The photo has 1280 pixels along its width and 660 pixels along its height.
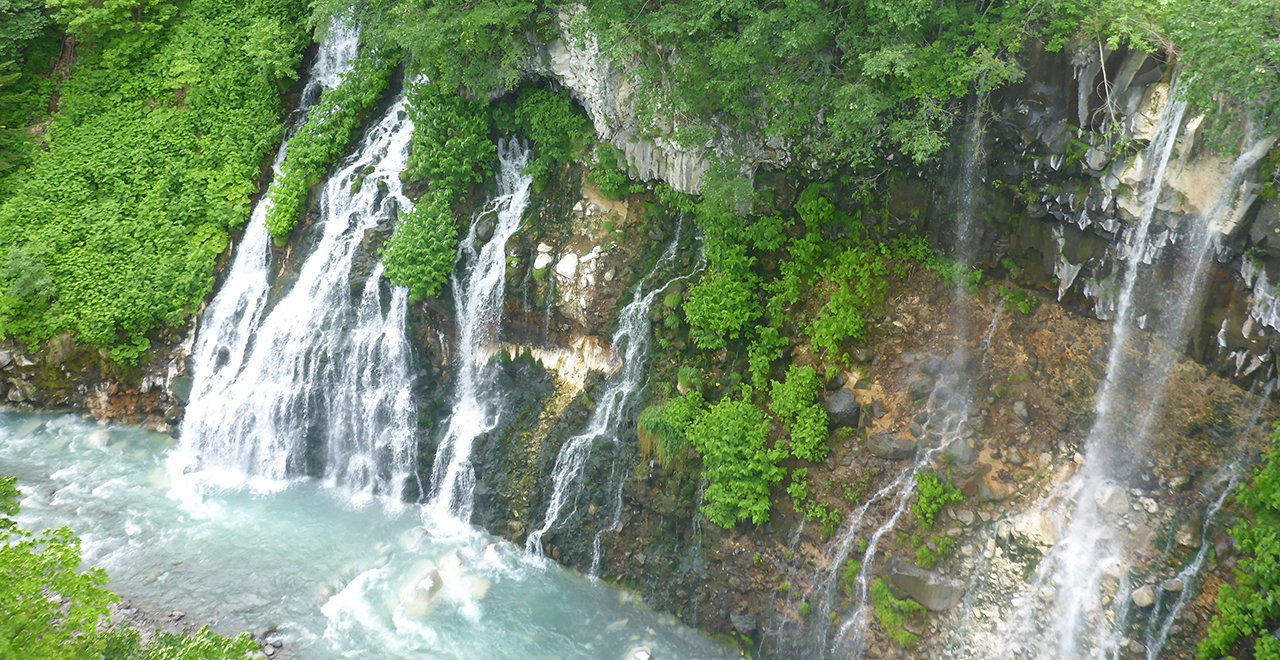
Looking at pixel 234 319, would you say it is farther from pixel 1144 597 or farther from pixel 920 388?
pixel 1144 597

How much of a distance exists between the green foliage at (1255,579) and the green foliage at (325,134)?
44.7ft

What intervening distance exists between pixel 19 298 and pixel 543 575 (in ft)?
34.7

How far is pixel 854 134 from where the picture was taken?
9180 mm

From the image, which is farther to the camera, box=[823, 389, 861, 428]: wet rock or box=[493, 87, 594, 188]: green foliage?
box=[493, 87, 594, 188]: green foliage

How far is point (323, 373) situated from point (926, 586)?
945 centimetres

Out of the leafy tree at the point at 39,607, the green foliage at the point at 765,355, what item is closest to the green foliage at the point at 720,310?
the green foliage at the point at 765,355

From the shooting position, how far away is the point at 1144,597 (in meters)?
7.62

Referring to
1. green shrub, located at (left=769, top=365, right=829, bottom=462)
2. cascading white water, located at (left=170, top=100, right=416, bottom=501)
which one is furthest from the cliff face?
cascading white water, located at (left=170, top=100, right=416, bottom=501)

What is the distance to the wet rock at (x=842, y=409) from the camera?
31.3 ft

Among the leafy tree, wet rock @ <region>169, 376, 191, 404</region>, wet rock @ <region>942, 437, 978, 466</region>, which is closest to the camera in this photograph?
the leafy tree

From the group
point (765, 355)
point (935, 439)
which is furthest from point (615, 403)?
point (935, 439)

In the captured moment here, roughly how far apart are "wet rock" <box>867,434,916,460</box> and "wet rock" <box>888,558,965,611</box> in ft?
3.93

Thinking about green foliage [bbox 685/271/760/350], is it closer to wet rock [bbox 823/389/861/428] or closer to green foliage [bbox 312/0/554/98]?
wet rock [bbox 823/389/861/428]

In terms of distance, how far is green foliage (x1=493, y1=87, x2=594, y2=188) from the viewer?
12.3m
